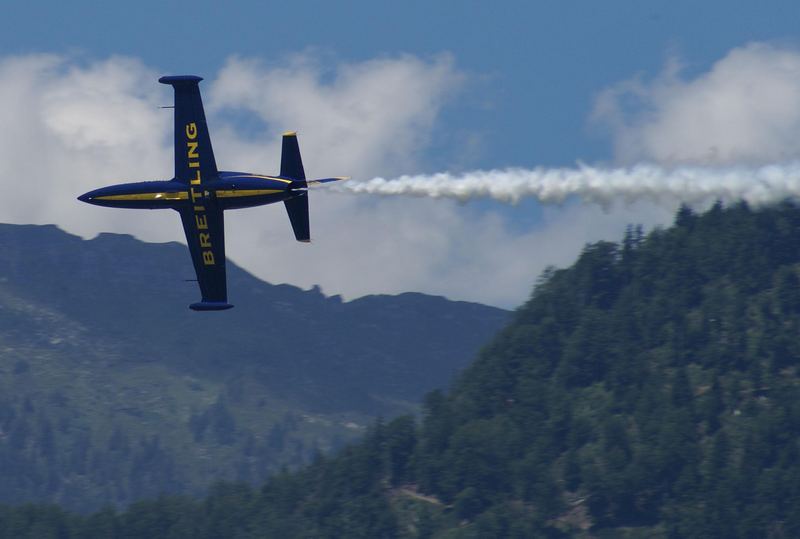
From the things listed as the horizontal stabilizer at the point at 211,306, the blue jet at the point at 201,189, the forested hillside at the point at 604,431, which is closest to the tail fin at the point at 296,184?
the blue jet at the point at 201,189

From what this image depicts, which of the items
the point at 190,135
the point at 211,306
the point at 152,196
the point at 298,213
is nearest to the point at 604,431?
the point at 211,306

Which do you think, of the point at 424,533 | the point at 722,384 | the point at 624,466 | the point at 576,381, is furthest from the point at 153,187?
the point at 576,381

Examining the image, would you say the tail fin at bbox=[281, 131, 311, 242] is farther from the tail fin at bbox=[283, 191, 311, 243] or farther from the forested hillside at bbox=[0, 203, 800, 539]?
the forested hillside at bbox=[0, 203, 800, 539]

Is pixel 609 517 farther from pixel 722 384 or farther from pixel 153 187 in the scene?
pixel 153 187

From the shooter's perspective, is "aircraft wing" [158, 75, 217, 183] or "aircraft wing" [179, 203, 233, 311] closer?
"aircraft wing" [158, 75, 217, 183]

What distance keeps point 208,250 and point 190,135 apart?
486cm

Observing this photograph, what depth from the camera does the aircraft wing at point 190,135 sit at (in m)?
61.1

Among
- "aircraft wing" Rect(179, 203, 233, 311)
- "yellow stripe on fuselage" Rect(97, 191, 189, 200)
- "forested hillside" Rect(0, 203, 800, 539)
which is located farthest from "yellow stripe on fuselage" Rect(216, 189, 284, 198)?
"forested hillside" Rect(0, 203, 800, 539)

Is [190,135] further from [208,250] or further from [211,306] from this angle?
[211,306]

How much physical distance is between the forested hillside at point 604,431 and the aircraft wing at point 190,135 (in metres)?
90.4

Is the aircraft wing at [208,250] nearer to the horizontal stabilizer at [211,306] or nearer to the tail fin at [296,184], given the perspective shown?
the horizontal stabilizer at [211,306]

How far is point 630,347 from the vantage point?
182 metres

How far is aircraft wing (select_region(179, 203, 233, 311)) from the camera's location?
62.3m

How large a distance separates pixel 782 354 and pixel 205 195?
382 ft
